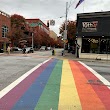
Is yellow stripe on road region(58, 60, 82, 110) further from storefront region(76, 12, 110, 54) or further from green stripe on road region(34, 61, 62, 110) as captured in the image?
storefront region(76, 12, 110, 54)

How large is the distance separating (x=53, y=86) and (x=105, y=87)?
2.33 m

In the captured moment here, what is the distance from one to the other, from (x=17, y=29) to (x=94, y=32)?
129ft

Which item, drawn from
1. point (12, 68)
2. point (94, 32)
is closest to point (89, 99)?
point (12, 68)

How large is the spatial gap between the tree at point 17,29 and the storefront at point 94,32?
32395mm

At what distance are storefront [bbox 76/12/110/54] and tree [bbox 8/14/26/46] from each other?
106 ft

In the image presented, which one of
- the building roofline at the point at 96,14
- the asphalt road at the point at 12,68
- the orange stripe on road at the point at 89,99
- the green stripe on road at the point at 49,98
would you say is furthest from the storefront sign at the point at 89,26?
the green stripe on road at the point at 49,98

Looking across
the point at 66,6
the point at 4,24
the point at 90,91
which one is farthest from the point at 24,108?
the point at 4,24

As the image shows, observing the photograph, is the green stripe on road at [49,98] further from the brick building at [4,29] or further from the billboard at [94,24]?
the brick building at [4,29]

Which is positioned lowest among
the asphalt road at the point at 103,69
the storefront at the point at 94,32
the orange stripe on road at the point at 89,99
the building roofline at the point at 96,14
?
A: the asphalt road at the point at 103,69

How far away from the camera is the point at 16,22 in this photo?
282 ft

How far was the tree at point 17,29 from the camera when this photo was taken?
2676 inches

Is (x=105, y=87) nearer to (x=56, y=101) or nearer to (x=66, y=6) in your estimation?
(x=56, y=101)

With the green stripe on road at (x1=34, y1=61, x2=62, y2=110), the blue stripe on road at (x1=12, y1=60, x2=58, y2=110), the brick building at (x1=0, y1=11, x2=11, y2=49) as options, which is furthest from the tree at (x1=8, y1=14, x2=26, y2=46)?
the green stripe on road at (x1=34, y1=61, x2=62, y2=110)

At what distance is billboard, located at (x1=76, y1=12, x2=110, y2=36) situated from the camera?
36.5 m
